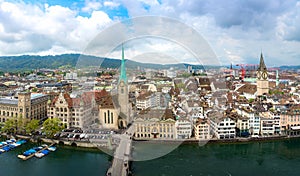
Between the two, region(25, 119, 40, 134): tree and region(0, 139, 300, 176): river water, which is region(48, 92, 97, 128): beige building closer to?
region(25, 119, 40, 134): tree

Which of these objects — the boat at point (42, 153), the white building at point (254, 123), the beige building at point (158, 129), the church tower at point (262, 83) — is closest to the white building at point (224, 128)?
the white building at point (254, 123)

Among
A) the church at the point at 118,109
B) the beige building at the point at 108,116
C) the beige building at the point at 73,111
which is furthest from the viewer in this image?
the beige building at the point at 73,111

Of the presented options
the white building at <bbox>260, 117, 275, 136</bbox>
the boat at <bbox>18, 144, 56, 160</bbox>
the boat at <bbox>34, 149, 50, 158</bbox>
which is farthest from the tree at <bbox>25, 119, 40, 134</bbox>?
the white building at <bbox>260, 117, 275, 136</bbox>

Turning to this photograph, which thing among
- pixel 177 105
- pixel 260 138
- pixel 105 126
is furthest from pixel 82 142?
pixel 260 138

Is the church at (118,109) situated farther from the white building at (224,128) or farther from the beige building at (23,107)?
the beige building at (23,107)

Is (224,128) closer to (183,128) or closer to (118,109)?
(183,128)

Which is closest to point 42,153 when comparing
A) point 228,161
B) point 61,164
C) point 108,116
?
point 61,164
